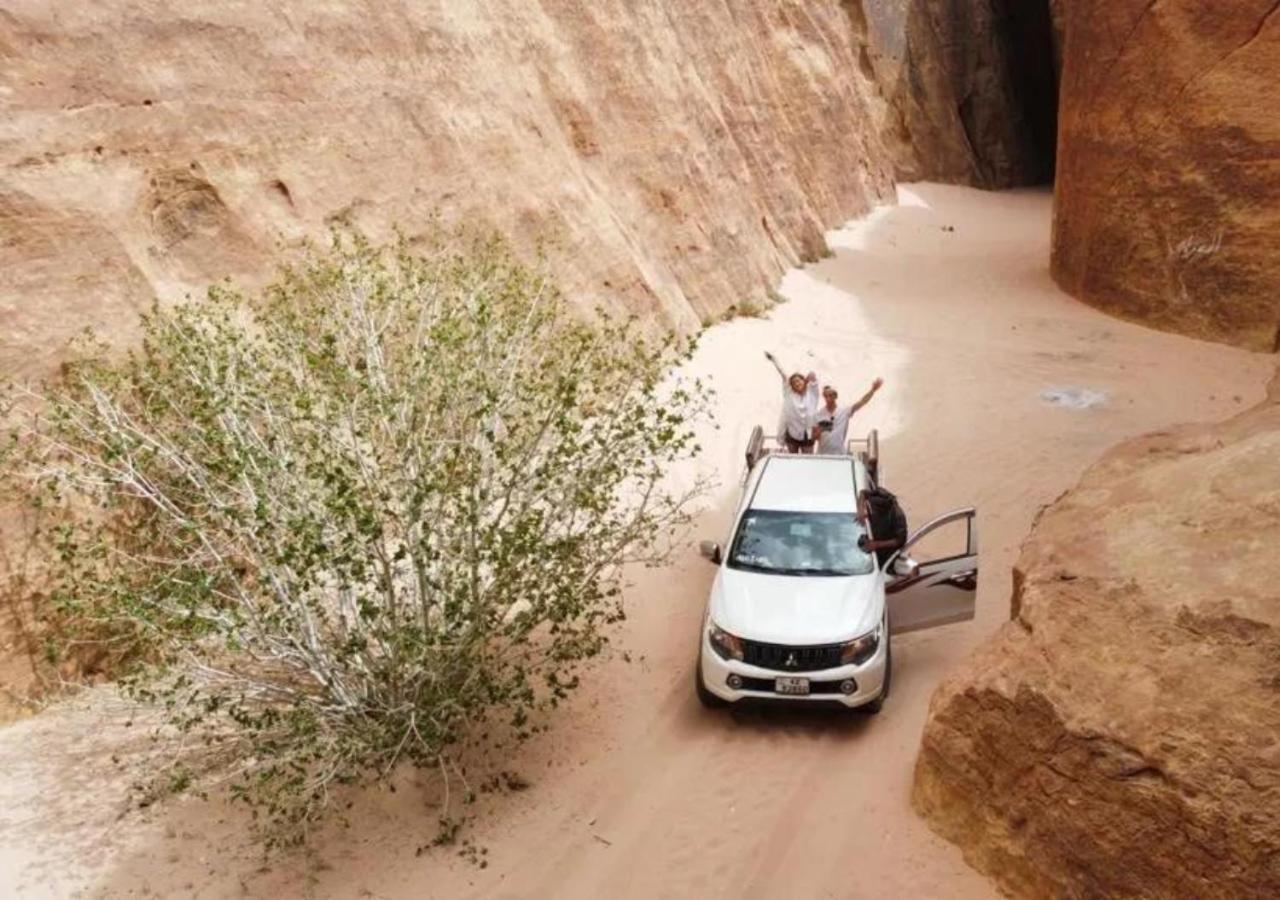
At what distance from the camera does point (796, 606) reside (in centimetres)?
818

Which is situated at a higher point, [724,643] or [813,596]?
[813,596]

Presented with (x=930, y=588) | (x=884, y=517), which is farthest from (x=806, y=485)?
(x=930, y=588)

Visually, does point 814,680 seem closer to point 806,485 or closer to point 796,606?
point 796,606

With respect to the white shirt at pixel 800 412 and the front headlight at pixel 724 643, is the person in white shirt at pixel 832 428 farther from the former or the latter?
the front headlight at pixel 724 643

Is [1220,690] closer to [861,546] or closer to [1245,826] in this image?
[1245,826]

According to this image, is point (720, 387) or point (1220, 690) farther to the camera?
point (720, 387)

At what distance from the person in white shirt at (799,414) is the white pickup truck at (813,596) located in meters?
1.49

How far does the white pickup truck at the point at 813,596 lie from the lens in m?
7.89

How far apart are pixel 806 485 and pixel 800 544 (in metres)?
0.81

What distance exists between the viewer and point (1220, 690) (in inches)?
210

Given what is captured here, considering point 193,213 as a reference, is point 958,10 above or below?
above

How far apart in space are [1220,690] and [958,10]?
3840 centimetres

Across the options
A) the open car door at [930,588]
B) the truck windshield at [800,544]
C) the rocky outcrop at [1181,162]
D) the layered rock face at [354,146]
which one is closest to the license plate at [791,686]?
the truck windshield at [800,544]

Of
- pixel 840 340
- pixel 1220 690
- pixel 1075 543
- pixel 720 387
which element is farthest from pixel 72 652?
pixel 840 340
